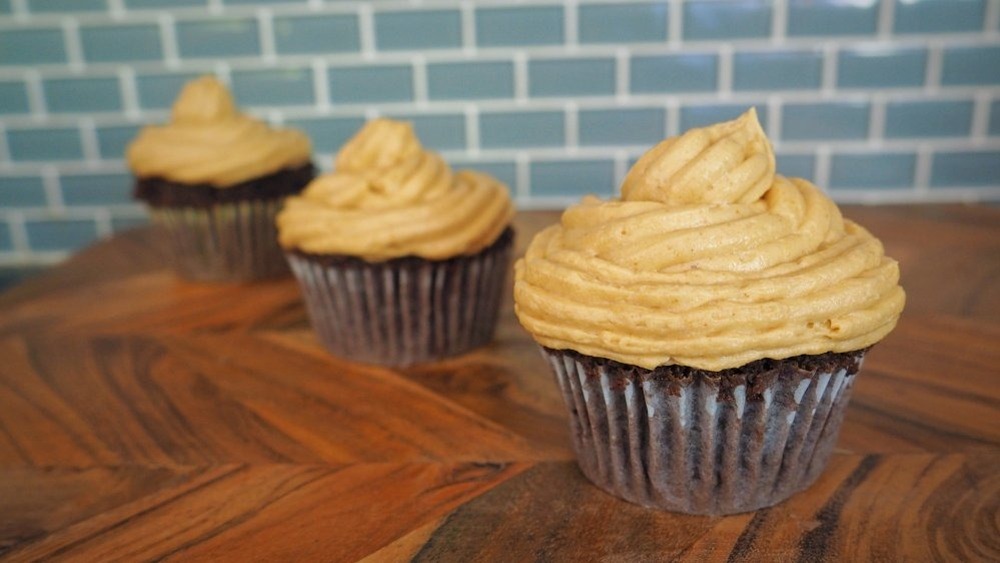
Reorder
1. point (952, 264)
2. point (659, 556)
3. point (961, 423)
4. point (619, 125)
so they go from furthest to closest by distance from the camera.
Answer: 1. point (619, 125)
2. point (952, 264)
3. point (961, 423)
4. point (659, 556)

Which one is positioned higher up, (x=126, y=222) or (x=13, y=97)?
(x=13, y=97)

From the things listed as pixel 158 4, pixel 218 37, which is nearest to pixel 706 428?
pixel 218 37

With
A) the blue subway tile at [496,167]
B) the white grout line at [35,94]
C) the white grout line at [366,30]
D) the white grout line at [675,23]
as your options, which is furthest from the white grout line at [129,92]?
the white grout line at [675,23]

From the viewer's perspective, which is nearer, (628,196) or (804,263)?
(804,263)

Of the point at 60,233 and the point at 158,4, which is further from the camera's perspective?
the point at 60,233

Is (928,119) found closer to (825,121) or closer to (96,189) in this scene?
(825,121)

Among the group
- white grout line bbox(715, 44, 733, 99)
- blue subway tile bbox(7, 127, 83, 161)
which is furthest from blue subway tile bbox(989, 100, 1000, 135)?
blue subway tile bbox(7, 127, 83, 161)

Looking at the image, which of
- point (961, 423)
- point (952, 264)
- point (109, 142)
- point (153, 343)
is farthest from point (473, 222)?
point (109, 142)

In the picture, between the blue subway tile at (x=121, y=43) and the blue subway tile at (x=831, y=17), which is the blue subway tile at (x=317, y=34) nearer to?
the blue subway tile at (x=121, y=43)

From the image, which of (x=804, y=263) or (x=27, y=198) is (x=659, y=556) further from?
(x=27, y=198)
